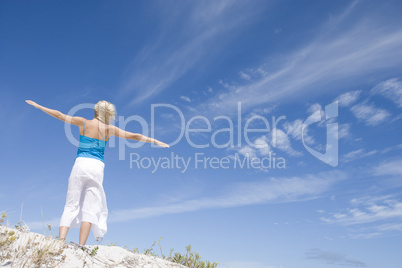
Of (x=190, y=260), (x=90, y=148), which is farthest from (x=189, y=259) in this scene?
(x=90, y=148)

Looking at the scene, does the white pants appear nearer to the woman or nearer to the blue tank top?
the woman

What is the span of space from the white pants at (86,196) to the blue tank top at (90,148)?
0.11m

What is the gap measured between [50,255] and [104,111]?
3.74 metres

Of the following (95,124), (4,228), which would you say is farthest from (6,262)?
(95,124)

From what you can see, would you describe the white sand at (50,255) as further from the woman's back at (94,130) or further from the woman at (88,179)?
the woman's back at (94,130)

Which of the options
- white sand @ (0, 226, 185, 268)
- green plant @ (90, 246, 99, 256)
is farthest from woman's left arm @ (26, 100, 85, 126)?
green plant @ (90, 246, 99, 256)

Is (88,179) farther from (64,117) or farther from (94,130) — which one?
(64,117)

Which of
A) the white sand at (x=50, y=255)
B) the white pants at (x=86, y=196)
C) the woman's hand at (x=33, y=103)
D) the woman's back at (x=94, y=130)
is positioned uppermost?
the woman's hand at (x=33, y=103)

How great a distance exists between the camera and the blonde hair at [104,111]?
28.1ft

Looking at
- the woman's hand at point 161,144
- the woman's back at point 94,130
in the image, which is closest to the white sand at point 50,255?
the woman's back at point 94,130

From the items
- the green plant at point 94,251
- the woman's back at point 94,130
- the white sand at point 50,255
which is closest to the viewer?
the white sand at point 50,255

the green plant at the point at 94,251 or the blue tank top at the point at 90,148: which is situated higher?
the blue tank top at the point at 90,148

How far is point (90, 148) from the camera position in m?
8.19

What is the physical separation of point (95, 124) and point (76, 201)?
6.03ft
